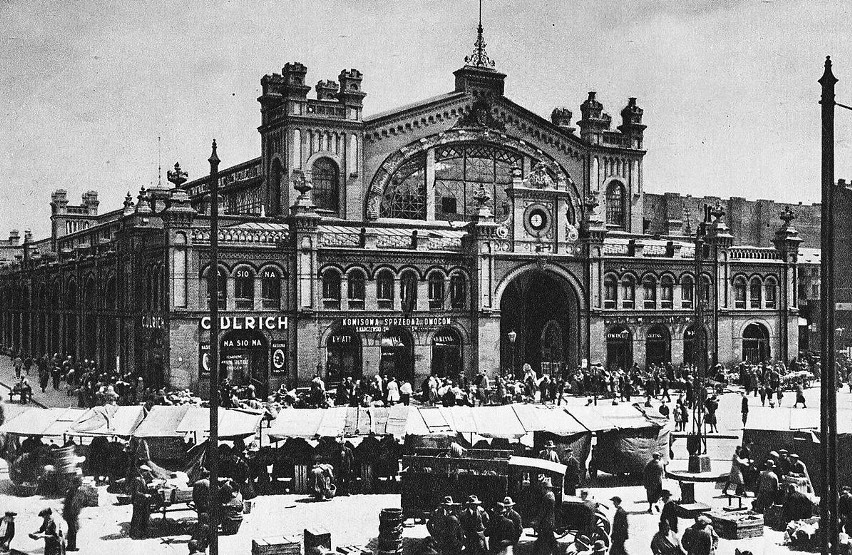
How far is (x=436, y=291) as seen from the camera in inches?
1913

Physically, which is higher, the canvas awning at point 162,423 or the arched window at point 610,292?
the arched window at point 610,292

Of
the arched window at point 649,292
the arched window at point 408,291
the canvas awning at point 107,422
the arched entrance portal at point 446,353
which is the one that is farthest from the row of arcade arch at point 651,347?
the canvas awning at point 107,422

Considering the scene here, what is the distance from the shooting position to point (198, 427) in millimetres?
25688

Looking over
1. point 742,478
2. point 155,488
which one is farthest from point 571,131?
point 155,488

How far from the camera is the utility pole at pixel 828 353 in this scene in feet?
47.1

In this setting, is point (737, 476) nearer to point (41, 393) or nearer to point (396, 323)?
point (396, 323)

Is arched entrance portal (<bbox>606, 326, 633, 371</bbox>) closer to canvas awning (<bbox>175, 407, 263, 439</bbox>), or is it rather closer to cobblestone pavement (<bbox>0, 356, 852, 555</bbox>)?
cobblestone pavement (<bbox>0, 356, 852, 555</bbox>)

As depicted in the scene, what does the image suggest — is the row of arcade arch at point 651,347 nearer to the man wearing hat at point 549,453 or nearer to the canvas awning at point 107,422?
the man wearing hat at point 549,453

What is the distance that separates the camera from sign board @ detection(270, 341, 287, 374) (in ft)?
145

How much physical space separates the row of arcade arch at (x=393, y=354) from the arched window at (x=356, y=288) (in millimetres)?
1356

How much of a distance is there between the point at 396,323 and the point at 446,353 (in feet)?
12.1

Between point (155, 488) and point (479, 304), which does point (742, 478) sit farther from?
point (479, 304)

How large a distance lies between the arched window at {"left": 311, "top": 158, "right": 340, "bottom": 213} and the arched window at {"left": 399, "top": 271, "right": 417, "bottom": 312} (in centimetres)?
783

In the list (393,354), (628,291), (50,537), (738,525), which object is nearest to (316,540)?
(50,537)
